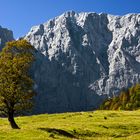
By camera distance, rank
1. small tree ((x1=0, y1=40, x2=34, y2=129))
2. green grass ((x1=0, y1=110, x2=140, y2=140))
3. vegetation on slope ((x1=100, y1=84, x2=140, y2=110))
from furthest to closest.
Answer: vegetation on slope ((x1=100, y1=84, x2=140, y2=110)), small tree ((x1=0, y1=40, x2=34, y2=129)), green grass ((x1=0, y1=110, x2=140, y2=140))

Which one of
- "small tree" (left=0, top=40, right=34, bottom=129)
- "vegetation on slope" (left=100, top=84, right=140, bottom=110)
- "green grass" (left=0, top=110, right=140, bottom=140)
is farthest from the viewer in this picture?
"vegetation on slope" (left=100, top=84, right=140, bottom=110)

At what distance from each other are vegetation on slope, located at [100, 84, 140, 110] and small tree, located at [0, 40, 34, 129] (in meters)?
83.3

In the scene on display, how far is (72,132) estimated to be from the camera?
2212 inches

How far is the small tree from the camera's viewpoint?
181 feet

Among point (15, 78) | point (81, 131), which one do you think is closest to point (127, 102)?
point (81, 131)

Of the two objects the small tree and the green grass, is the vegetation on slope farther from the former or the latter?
the small tree

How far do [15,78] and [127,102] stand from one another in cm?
9342

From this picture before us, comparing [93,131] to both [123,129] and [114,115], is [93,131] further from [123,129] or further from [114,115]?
[114,115]

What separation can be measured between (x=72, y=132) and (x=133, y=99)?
89.0 m

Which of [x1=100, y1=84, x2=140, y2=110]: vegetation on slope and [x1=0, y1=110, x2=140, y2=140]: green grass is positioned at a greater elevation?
[x1=100, y1=84, x2=140, y2=110]: vegetation on slope

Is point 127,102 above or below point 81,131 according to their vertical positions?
above

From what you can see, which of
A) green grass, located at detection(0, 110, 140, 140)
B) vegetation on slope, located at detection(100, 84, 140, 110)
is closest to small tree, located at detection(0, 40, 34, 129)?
green grass, located at detection(0, 110, 140, 140)

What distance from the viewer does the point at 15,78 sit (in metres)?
55.3

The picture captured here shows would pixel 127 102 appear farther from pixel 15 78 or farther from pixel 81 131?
pixel 15 78
